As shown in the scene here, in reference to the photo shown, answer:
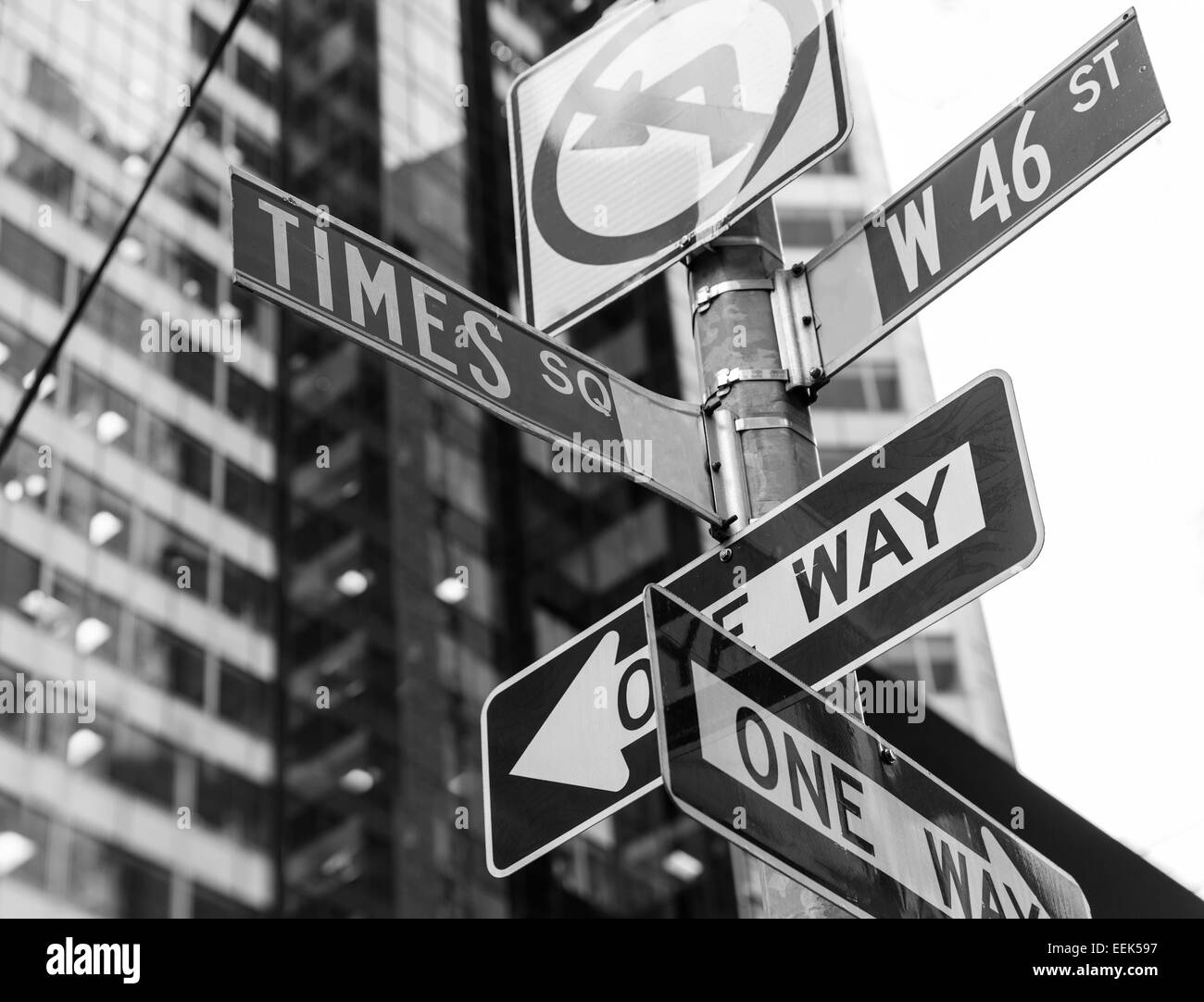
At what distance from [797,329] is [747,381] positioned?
0.20m

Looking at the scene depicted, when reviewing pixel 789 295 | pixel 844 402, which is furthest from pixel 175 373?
pixel 789 295

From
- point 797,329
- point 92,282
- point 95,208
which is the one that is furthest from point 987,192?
point 95,208

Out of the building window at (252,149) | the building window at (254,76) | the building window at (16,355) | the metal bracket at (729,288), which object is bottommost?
the metal bracket at (729,288)

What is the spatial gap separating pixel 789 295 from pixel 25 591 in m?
37.1

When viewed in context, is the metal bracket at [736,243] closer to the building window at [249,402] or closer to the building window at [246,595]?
the building window at [246,595]

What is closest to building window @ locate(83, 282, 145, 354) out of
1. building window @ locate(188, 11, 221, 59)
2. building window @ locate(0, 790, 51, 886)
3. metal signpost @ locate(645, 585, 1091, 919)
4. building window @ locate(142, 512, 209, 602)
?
building window @ locate(142, 512, 209, 602)

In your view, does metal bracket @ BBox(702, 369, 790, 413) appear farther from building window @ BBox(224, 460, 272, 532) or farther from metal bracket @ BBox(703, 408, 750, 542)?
building window @ BBox(224, 460, 272, 532)

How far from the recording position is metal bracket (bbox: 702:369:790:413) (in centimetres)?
372

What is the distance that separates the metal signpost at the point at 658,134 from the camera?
396 cm

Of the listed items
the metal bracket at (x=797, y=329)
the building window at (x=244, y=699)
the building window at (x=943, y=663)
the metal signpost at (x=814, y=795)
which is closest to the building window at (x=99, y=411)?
the building window at (x=244, y=699)

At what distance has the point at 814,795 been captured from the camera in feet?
9.86

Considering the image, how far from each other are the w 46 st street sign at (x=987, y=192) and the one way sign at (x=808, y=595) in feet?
1.31

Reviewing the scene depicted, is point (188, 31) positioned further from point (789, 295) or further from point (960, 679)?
point (789, 295)

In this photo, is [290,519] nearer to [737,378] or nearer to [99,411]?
[99,411]
